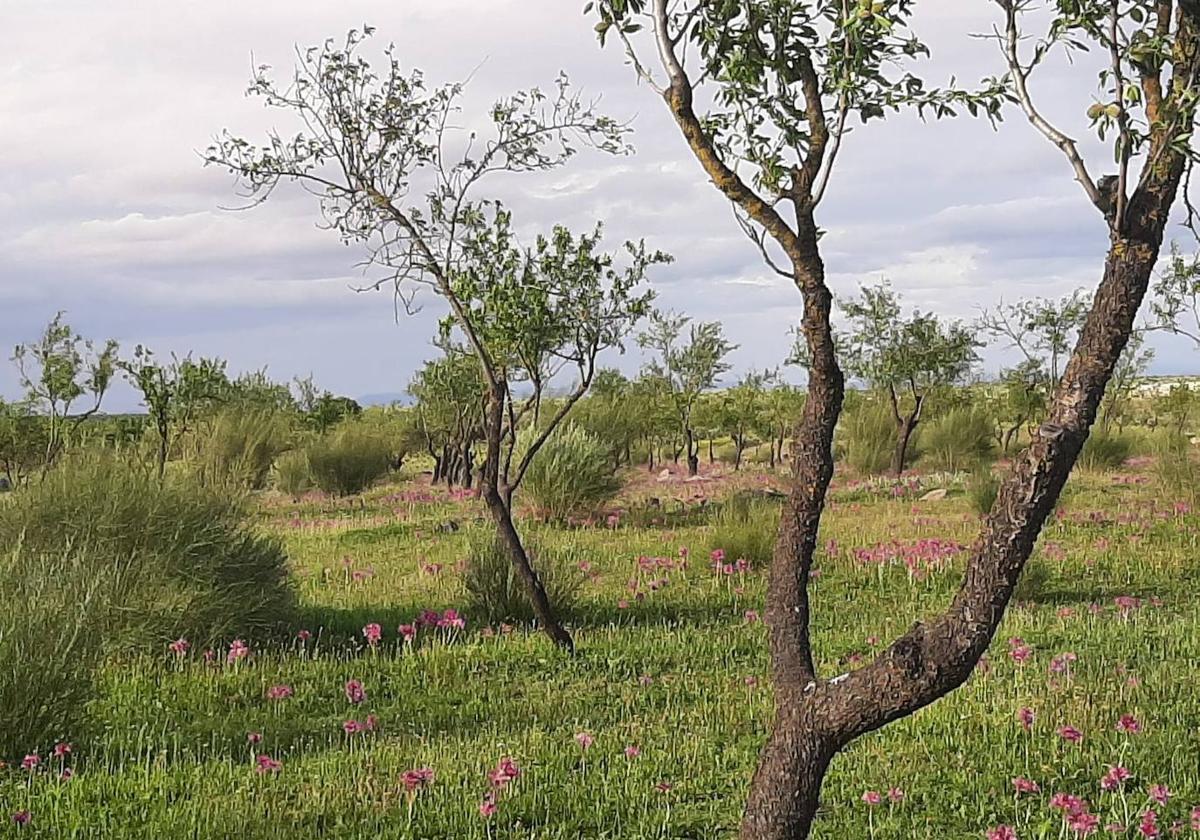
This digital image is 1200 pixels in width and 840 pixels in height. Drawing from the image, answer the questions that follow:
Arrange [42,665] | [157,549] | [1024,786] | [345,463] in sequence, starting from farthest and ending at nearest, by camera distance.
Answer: [345,463] < [157,549] < [42,665] < [1024,786]

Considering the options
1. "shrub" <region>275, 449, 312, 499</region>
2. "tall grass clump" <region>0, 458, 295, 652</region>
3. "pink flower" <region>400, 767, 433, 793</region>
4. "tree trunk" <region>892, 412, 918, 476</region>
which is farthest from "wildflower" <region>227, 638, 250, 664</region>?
"tree trunk" <region>892, 412, 918, 476</region>

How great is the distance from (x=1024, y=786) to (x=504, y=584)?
5552 mm

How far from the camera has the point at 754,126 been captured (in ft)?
13.6

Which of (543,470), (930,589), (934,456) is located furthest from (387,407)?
(930,589)

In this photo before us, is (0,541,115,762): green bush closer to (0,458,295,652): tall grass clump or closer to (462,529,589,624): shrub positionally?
(0,458,295,652): tall grass clump

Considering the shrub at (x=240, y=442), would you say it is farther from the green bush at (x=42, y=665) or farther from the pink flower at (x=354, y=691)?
the green bush at (x=42, y=665)

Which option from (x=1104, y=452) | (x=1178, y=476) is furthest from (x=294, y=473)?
(x=1104, y=452)

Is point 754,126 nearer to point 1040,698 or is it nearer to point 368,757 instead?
point 368,757

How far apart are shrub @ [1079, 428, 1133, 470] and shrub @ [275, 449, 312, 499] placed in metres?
16.7

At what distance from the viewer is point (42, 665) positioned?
542cm

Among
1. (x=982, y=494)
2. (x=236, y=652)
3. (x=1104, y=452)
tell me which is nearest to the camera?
(x=236, y=652)

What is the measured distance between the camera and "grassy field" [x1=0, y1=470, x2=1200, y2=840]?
181 inches

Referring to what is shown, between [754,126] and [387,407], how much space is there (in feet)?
121

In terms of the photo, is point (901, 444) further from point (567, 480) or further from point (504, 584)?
point (504, 584)
